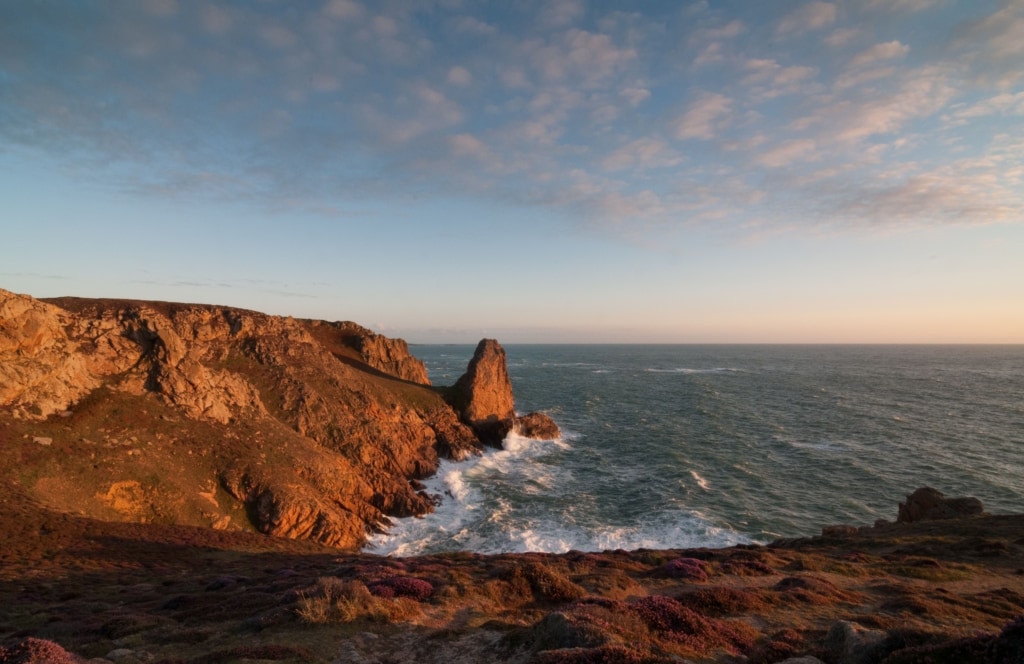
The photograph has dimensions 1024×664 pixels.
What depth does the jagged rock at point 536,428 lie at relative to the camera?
6969 cm

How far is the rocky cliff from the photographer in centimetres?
3122

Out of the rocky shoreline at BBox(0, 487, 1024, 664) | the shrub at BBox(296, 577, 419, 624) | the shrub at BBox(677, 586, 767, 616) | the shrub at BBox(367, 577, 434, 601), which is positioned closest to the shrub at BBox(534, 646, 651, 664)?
the rocky shoreline at BBox(0, 487, 1024, 664)

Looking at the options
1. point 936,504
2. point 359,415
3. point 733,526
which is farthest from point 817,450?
point 359,415

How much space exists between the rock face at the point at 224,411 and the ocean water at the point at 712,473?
565 centimetres

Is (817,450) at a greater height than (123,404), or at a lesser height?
lesser

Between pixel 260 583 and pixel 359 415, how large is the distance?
31358mm

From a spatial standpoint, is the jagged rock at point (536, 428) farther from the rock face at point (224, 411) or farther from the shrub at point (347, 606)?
the shrub at point (347, 606)

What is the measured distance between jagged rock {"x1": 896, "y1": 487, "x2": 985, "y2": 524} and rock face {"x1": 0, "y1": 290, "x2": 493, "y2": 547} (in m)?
41.4

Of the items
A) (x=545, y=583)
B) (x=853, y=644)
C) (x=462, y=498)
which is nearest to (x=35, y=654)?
(x=545, y=583)

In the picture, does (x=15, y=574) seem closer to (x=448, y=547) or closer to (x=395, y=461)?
(x=448, y=547)

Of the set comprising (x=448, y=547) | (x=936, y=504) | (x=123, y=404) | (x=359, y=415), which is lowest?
(x=448, y=547)

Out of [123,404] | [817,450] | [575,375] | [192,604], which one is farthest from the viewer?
[575,375]

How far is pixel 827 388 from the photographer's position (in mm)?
123688

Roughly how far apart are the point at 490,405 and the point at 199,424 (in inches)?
1660
